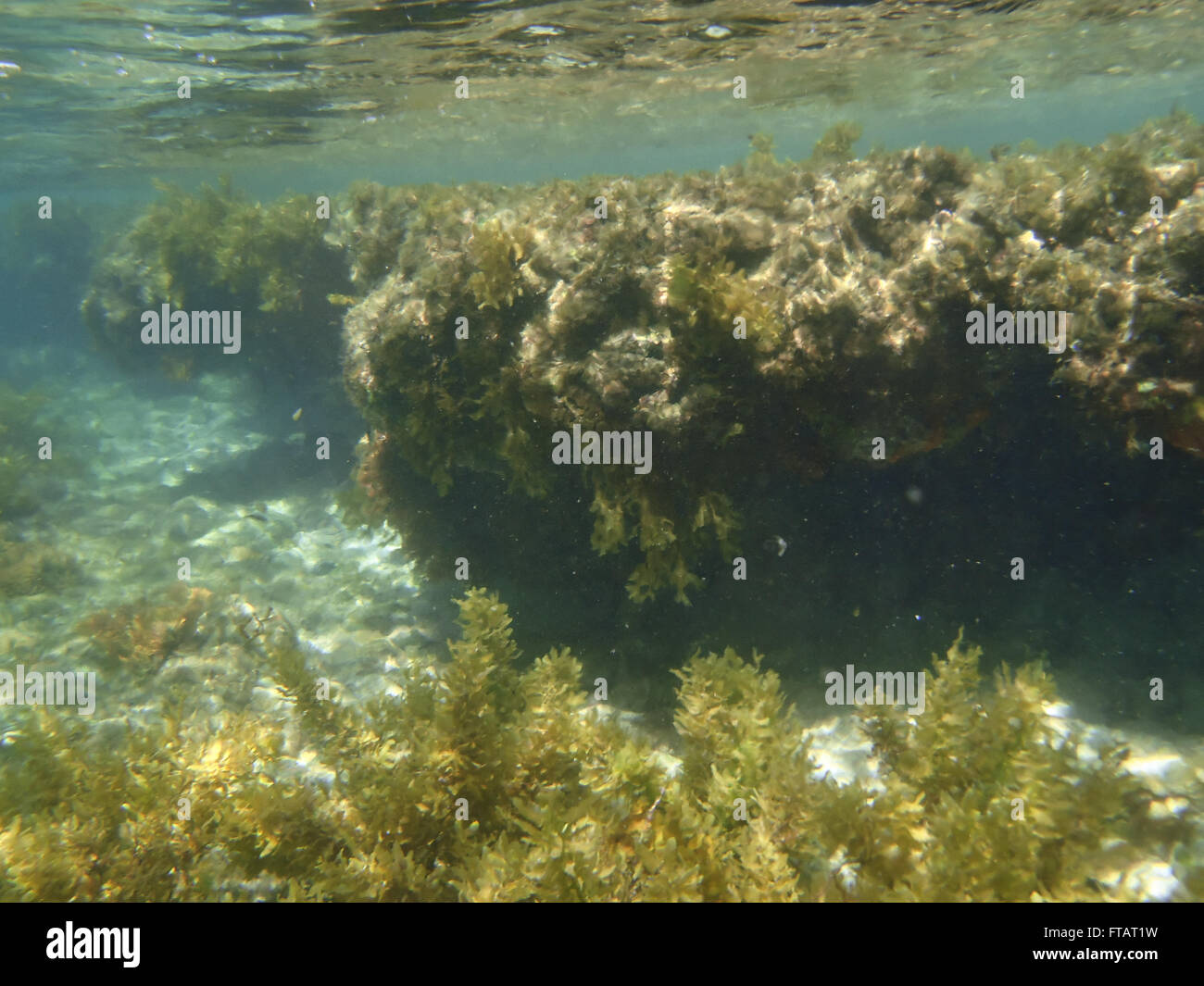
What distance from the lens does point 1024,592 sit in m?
6.06

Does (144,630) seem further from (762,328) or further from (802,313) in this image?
(802,313)

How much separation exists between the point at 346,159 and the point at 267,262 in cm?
2422

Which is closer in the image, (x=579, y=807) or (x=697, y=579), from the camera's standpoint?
(x=579, y=807)

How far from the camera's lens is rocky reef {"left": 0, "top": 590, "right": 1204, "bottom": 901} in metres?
3.54

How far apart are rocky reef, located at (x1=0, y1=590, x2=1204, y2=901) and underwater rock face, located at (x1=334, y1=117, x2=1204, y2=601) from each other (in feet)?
6.36

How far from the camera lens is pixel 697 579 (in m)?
6.12

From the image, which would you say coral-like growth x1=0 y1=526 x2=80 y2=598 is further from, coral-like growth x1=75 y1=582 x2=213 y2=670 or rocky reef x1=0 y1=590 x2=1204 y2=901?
rocky reef x1=0 y1=590 x2=1204 y2=901

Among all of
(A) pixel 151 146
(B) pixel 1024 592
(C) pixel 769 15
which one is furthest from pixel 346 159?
(B) pixel 1024 592

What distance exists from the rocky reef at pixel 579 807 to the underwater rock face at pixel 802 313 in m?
1.94

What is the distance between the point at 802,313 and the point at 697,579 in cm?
270

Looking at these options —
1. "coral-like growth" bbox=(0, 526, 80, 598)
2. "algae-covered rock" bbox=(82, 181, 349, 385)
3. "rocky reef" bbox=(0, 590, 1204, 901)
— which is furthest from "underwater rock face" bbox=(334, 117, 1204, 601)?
"coral-like growth" bbox=(0, 526, 80, 598)

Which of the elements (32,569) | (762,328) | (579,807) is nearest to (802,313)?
(762,328)

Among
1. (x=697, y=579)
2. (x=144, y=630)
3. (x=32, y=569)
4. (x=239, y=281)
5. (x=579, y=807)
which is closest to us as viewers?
(x=579, y=807)

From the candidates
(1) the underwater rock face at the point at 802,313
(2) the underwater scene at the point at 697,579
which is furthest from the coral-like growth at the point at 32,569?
(1) the underwater rock face at the point at 802,313
